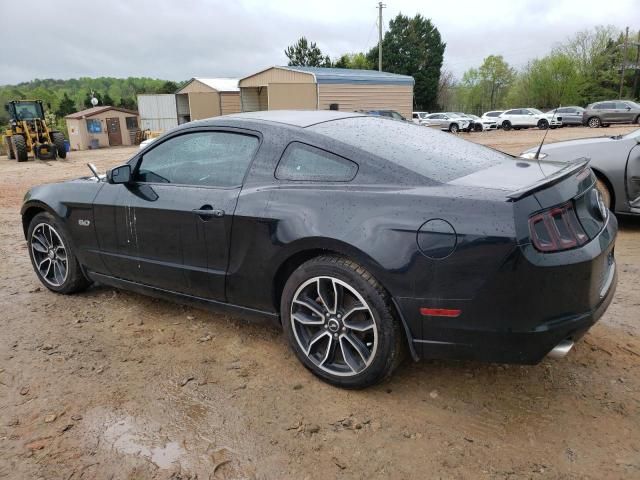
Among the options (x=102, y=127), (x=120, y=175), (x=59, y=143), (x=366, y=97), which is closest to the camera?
(x=120, y=175)

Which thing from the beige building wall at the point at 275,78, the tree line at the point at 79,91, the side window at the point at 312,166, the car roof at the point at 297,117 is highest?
the tree line at the point at 79,91

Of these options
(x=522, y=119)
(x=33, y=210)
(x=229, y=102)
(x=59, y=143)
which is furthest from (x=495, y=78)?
(x=33, y=210)

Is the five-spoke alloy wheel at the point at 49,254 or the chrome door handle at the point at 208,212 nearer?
the chrome door handle at the point at 208,212

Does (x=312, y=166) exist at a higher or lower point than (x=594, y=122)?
higher

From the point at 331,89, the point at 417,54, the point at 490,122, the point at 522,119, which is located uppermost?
the point at 417,54

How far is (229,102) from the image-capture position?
109ft

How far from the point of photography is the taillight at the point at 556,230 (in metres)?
2.32

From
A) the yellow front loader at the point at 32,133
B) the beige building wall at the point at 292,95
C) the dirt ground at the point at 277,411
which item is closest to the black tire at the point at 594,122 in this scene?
the beige building wall at the point at 292,95

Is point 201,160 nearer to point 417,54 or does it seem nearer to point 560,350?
point 560,350

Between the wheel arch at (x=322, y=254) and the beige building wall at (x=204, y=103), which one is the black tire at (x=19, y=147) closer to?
the beige building wall at (x=204, y=103)

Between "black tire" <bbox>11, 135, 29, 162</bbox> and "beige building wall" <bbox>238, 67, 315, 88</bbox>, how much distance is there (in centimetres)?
1118

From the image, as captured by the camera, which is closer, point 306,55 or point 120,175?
point 120,175

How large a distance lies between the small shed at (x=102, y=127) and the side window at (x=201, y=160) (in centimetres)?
3306

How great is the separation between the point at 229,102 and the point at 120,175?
102ft
